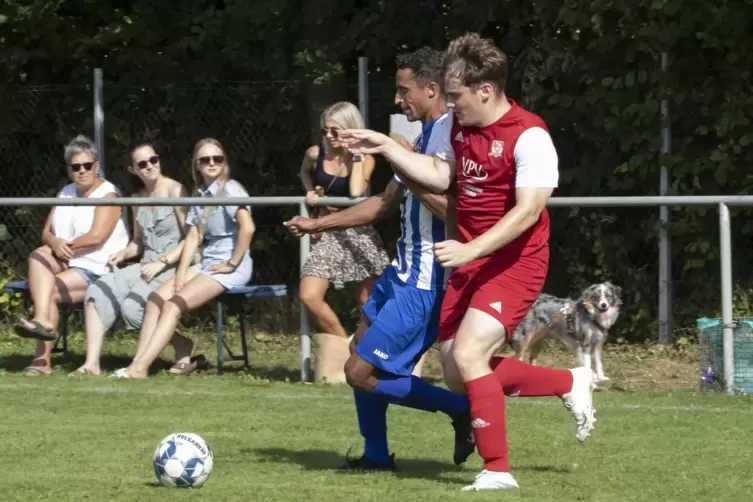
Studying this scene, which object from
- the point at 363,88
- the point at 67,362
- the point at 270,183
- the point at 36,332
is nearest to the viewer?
the point at 36,332

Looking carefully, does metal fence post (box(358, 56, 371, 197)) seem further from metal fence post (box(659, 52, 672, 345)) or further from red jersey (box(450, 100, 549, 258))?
red jersey (box(450, 100, 549, 258))

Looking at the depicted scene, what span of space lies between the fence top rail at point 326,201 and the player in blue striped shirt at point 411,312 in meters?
2.57

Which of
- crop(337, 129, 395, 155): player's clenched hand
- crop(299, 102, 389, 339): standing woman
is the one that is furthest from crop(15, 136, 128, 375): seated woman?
crop(337, 129, 395, 155): player's clenched hand

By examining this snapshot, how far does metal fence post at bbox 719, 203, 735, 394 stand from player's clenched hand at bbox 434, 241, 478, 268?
12.6 ft

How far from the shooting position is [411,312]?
21.4 feet

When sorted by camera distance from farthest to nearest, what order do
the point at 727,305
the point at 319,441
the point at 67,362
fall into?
the point at 67,362 → the point at 727,305 → the point at 319,441

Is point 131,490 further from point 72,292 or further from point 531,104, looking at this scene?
point 531,104

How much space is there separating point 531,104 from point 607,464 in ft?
18.5

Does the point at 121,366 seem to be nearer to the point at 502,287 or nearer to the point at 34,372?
the point at 34,372

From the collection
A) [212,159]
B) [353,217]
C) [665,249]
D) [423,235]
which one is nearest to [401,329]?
[423,235]

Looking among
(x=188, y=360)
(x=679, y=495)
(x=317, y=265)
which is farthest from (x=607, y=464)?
(x=188, y=360)

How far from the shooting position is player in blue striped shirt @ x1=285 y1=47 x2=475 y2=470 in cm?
646

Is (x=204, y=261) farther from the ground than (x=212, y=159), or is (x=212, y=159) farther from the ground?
(x=212, y=159)

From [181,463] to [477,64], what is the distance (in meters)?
2.05
